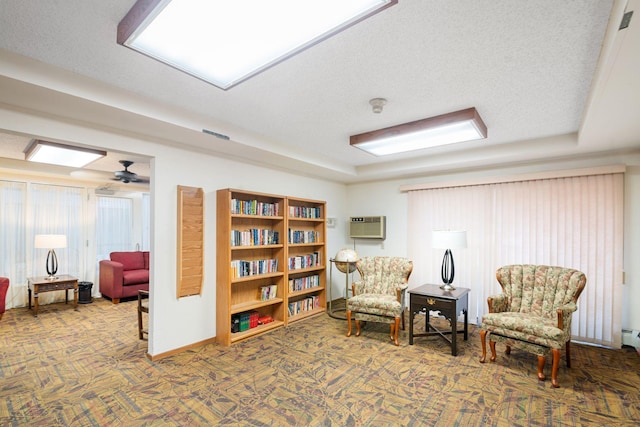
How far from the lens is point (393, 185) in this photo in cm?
562

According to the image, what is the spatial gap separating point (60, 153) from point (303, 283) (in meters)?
3.76

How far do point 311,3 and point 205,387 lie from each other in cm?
299

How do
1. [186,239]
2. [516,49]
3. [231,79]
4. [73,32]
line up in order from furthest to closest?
[186,239] → [231,79] → [516,49] → [73,32]

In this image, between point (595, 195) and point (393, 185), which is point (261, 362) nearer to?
point (393, 185)

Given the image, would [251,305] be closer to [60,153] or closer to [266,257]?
[266,257]

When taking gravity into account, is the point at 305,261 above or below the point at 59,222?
below

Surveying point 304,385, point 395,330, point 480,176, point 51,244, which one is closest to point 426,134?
point 480,176

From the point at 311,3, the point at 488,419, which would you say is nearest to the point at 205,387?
the point at 488,419

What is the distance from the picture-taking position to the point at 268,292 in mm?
4371

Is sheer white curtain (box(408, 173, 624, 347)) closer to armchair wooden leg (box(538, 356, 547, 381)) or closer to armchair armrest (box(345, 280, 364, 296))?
armchair armrest (box(345, 280, 364, 296))

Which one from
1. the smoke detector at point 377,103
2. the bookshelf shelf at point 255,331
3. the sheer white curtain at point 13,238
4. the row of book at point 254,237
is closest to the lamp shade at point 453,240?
the smoke detector at point 377,103

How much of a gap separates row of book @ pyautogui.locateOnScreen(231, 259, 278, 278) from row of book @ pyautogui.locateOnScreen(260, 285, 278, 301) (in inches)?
8.7

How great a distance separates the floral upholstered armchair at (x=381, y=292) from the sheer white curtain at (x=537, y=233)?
0.92 meters

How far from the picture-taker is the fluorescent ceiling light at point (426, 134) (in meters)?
2.99
